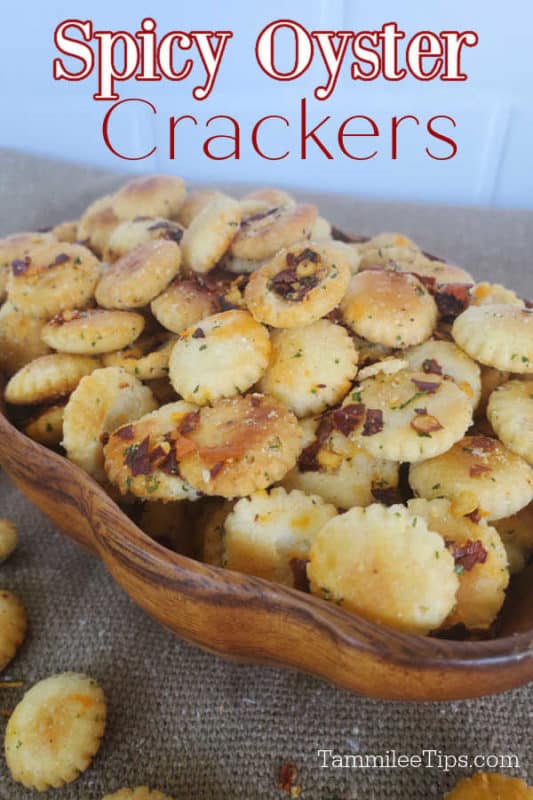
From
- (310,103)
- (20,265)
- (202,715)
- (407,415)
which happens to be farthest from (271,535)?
(310,103)

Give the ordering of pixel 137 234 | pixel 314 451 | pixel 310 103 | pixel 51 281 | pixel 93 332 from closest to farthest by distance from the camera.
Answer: pixel 314 451
pixel 93 332
pixel 51 281
pixel 137 234
pixel 310 103

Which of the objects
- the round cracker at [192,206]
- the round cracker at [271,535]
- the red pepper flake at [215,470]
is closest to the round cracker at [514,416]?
the round cracker at [271,535]

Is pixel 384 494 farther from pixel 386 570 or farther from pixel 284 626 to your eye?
pixel 284 626

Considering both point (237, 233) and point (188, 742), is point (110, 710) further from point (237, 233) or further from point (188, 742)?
point (237, 233)

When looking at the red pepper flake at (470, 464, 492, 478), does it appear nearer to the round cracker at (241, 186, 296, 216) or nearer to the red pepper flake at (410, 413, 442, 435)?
the red pepper flake at (410, 413, 442, 435)

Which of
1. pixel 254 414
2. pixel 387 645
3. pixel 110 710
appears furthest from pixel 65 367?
pixel 387 645

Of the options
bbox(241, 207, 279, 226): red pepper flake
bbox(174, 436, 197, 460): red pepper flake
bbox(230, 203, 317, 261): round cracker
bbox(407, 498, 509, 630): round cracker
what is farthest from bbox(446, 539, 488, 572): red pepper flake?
bbox(241, 207, 279, 226): red pepper flake
